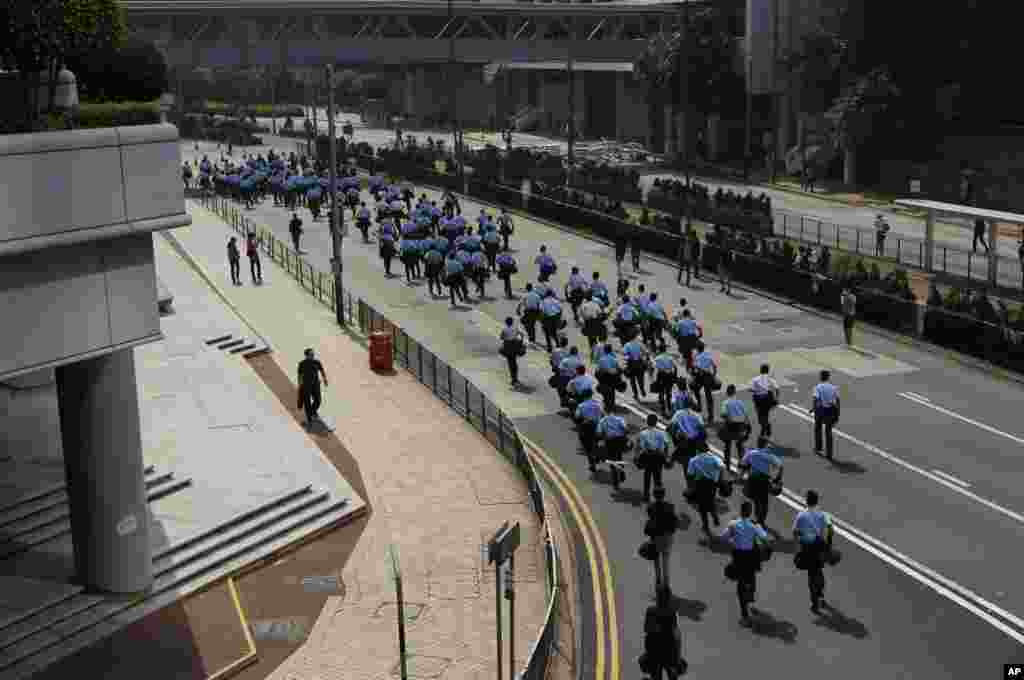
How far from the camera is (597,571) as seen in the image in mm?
20094

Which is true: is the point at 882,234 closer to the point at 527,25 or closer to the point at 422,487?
the point at 422,487

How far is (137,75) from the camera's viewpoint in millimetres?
19234

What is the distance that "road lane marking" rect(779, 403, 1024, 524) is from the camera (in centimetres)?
2245

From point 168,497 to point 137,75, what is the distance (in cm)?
689

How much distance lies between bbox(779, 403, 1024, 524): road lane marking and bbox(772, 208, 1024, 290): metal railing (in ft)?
50.4

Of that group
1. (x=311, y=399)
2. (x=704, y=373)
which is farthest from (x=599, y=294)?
(x=311, y=399)

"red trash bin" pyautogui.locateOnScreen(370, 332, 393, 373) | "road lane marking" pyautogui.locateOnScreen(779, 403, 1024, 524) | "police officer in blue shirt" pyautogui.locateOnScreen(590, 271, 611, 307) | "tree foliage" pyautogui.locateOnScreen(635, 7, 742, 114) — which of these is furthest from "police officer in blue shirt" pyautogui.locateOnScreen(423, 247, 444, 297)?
"tree foliage" pyautogui.locateOnScreen(635, 7, 742, 114)

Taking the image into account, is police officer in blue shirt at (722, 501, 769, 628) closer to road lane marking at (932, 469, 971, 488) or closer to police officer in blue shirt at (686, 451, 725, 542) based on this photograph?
police officer in blue shirt at (686, 451, 725, 542)

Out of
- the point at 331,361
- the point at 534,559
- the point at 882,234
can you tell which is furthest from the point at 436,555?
the point at 882,234

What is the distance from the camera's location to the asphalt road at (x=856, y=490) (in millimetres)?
17297

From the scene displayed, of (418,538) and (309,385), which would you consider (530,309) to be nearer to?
(309,385)

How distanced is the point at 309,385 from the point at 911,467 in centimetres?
1203

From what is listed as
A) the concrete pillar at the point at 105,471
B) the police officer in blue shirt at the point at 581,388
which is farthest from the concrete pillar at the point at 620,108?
the concrete pillar at the point at 105,471

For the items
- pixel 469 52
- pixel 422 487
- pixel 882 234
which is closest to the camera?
pixel 422 487
